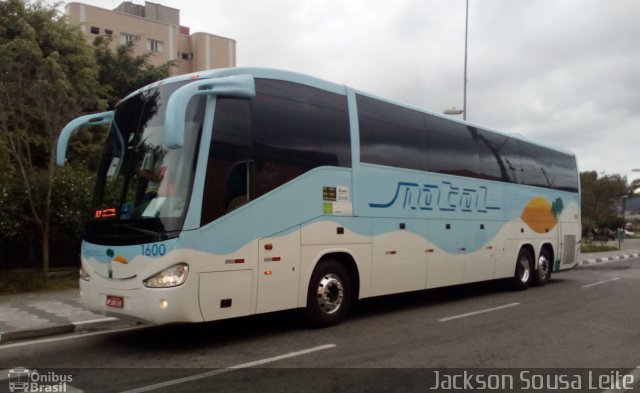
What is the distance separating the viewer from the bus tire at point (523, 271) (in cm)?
1388

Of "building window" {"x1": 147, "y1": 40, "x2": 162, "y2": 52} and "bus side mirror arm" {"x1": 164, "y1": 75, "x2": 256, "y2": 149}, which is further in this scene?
"building window" {"x1": 147, "y1": 40, "x2": 162, "y2": 52}

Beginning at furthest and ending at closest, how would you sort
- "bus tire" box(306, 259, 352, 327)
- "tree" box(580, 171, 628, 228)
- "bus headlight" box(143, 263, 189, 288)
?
"tree" box(580, 171, 628, 228) < "bus tire" box(306, 259, 352, 327) < "bus headlight" box(143, 263, 189, 288)

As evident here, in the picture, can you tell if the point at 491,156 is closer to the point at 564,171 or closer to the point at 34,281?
the point at 564,171

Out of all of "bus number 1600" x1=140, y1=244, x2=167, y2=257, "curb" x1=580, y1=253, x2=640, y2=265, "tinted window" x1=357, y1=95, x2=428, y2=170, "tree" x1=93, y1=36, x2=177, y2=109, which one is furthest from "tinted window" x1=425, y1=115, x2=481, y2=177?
"tree" x1=93, y1=36, x2=177, y2=109

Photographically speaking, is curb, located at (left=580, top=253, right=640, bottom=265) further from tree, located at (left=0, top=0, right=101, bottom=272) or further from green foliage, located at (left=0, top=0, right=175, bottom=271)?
tree, located at (left=0, top=0, right=101, bottom=272)

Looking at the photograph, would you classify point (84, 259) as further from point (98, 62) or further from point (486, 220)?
point (98, 62)

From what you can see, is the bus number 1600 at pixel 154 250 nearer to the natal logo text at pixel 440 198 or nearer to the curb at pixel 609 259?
the natal logo text at pixel 440 198

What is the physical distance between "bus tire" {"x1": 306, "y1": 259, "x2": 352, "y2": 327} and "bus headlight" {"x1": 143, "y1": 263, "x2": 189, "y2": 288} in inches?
86.3

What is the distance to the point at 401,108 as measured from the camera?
10430mm

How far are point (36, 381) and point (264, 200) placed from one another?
134 inches

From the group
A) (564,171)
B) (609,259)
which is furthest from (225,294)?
(609,259)

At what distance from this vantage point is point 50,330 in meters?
8.48

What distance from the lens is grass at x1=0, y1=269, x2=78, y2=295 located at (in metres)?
12.8

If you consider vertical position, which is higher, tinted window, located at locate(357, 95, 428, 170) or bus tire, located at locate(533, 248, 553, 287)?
tinted window, located at locate(357, 95, 428, 170)
